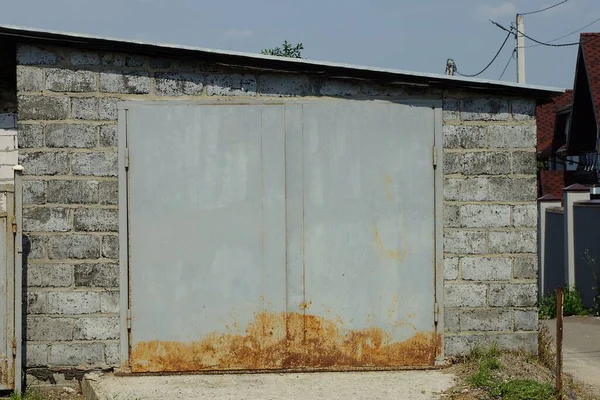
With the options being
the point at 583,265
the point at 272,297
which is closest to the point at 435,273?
the point at 272,297

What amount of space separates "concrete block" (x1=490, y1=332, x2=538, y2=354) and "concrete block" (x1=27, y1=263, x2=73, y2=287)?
3899 mm

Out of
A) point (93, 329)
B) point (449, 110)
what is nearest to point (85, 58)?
point (93, 329)

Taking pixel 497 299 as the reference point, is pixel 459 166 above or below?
above

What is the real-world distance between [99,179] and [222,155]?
1120 millimetres

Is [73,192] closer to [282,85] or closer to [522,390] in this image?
[282,85]

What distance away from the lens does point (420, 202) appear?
758 centimetres

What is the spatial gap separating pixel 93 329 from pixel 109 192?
1.23 meters

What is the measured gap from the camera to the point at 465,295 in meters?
7.61

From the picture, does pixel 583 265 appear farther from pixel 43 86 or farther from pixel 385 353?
pixel 43 86

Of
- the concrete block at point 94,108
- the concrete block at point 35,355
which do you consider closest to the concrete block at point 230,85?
the concrete block at point 94,108

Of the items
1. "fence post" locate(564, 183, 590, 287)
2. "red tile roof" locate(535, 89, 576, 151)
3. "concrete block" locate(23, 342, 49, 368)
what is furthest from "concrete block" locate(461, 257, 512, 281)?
"red tile roof" locate(535, 89, 576, 151)

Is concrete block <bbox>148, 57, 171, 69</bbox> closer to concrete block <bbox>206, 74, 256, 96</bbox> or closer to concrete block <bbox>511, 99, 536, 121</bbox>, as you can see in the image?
concrete block <bbox>206, 74, 256, 96</bbox>

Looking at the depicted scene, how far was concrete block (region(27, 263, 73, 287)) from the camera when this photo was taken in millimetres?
7445

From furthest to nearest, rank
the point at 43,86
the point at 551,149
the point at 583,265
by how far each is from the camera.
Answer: the point at 551,149, the point at 583,265, the point at 43,86
